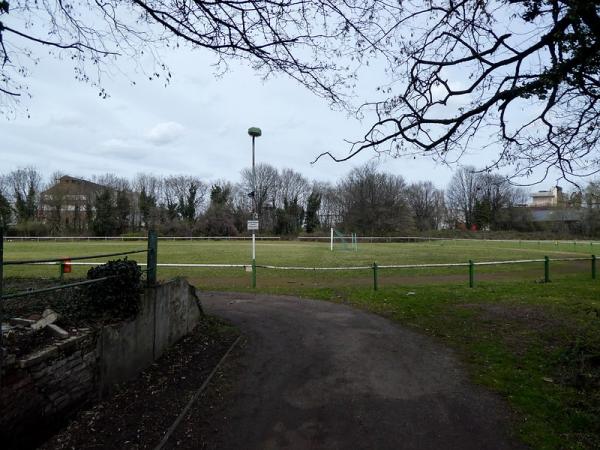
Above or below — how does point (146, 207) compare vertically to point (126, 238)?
above

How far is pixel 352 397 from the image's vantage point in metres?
5.04

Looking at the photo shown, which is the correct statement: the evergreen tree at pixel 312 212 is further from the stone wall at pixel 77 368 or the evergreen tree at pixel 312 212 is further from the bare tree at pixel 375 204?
the stone wall at pixel 77 368

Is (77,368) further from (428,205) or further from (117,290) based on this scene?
(428,205)

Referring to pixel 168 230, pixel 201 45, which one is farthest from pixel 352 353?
pixel 168 230

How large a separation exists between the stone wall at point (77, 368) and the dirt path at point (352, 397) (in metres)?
1.22

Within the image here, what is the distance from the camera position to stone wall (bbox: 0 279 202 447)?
3590mm

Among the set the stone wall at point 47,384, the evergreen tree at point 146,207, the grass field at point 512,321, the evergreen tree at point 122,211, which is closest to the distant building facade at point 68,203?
the evergreen tree at point 122,211

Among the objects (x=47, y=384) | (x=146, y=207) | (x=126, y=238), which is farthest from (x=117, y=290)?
(x=146, y=207)

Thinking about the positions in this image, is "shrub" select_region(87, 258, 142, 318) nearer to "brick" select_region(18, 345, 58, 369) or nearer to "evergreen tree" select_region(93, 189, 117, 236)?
"brick" select_region(18, 345, 58, 369)

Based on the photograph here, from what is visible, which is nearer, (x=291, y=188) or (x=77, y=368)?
(x=77, y=368)

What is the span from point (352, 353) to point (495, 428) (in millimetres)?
2836

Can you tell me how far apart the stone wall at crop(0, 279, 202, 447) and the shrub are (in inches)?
8.5

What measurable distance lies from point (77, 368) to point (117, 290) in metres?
1.20

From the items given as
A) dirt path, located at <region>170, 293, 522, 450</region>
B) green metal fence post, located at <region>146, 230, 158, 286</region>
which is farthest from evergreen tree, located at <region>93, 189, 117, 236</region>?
green metal fence post, located at <region>146, 230, 158, 286</region>
